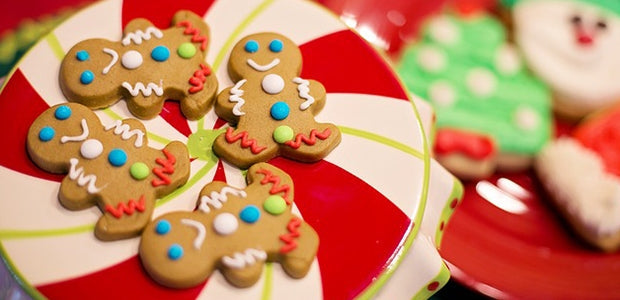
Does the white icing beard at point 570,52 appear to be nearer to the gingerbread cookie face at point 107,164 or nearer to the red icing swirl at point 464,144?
the red icing swirl at point 464,144

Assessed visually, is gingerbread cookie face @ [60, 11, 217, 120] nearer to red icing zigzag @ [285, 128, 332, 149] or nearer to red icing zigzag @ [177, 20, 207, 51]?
red icing zigzag @ [177, 20, 207, 51]

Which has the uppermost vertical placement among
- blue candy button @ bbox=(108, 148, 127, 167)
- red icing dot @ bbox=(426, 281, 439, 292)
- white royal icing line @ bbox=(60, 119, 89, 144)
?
white royal icing line @ bbox=(60, 119, 89, 144)

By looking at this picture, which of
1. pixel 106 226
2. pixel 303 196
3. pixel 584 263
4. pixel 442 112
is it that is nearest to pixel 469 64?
pixel 442 112

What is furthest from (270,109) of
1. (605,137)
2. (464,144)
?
(605,137)

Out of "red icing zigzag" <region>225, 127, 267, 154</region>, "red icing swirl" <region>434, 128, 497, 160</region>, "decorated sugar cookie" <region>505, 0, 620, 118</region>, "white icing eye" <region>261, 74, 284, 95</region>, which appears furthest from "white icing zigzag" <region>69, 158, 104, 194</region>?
"decorated sugar cookie" <region>505, 0, 620, 118</region>

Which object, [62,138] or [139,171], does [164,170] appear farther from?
[62,138]

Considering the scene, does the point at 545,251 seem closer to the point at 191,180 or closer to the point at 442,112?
the point at 442,112
